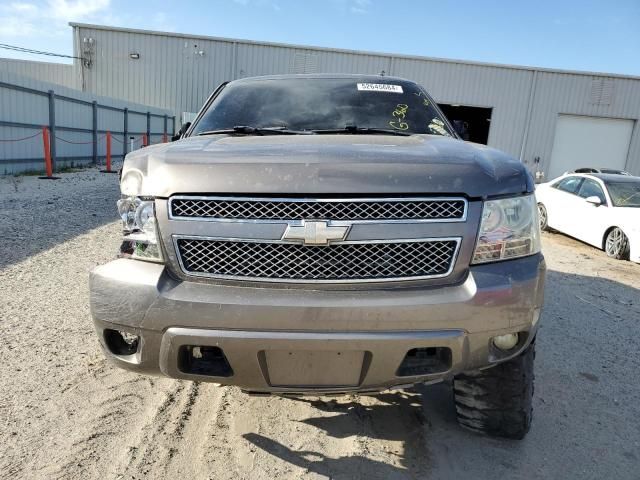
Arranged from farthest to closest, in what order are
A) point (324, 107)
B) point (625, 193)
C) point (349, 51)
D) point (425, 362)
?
point (349, 51) < point (625, 193) < point (324, 107) < point (425, 362)

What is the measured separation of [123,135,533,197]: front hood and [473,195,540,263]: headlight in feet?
0.19

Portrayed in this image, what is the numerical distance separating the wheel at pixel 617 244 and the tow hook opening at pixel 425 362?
7.23m

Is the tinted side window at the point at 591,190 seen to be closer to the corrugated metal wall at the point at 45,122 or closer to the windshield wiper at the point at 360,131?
the windshield wiper at the point at 360,131

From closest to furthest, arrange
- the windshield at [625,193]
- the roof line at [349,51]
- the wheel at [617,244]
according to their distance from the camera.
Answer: the wheel at [617,244] < the windshield at [625,193] < the roof line at [349,51]

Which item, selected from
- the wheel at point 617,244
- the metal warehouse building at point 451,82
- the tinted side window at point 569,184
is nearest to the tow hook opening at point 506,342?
the wheel at point 617,244

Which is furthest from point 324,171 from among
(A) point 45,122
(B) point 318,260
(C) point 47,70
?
(C) point 47,70

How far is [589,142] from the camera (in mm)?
25562

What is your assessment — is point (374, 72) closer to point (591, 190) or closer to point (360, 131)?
point (591, 190)

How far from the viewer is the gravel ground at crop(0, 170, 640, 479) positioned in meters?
2.25

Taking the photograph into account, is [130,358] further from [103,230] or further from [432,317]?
[103,230]

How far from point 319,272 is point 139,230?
0.79 meters

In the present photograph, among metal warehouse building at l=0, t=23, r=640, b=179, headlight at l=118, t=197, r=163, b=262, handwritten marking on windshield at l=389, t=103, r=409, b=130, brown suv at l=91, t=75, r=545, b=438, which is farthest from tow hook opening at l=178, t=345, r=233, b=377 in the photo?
metal warehouse building at l=0, t=23, r=640, b=179

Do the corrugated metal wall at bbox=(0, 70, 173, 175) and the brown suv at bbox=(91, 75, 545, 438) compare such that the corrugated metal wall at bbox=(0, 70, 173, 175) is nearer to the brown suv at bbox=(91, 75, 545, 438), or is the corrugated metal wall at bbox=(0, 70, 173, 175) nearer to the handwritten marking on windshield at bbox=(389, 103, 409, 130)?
the handwritten marking on windshield at bbox=(389, 103, 409, 130)

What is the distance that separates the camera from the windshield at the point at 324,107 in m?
3.20
